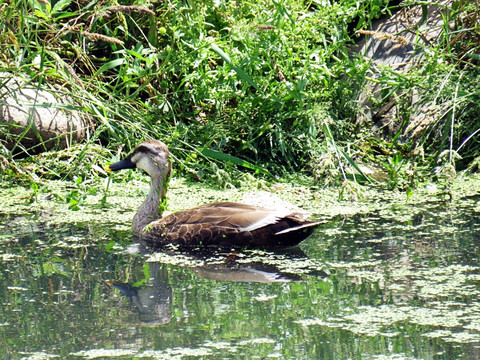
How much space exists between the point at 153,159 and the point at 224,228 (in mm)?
951

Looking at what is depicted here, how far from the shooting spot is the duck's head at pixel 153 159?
19.1 feet

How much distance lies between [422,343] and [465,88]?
14.4ft

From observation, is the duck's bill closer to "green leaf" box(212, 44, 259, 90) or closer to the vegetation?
the vegetation

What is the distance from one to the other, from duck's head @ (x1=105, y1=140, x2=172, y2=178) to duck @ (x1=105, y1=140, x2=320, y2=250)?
0.35 meters

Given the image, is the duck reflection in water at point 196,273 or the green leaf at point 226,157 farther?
the green leaf at point 226,157

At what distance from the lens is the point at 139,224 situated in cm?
554

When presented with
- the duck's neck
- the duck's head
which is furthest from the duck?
the duck's head

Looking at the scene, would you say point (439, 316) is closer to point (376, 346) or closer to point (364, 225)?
point (376, 346)

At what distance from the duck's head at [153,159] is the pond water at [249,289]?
420 mm

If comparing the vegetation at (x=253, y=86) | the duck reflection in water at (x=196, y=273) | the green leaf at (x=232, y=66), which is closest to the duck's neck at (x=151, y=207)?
the duck reflection in water at (x=196, y=273)

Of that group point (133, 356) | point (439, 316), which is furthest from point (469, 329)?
point (133, 356)

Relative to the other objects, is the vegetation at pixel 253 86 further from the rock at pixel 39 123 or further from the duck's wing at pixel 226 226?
the duck's wing at pixel 226 226

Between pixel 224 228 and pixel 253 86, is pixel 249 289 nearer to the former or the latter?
pixel 224 228

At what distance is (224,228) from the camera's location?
5207 millimetres
